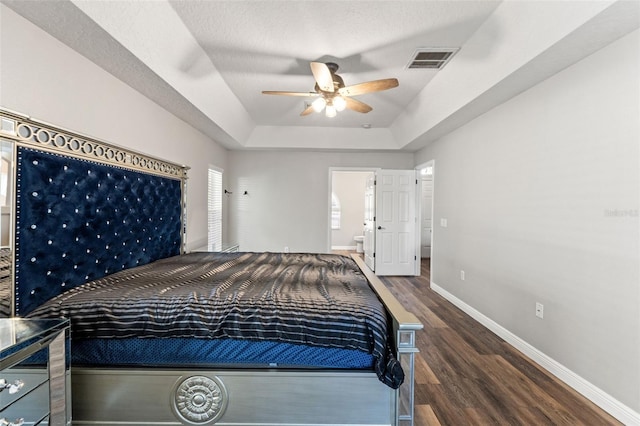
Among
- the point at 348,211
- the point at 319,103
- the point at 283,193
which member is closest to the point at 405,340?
the point at 319,103

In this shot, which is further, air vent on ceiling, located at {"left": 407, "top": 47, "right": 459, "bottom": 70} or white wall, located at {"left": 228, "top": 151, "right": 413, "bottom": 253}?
white wall, located at {"left": 228, "top": 151, "right": 413, "bottom": 253}

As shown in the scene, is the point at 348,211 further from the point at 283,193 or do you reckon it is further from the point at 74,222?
the point at 74,222

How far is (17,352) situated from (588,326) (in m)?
3.20

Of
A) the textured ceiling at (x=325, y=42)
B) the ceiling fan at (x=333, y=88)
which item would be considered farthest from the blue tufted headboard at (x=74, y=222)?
the ceiling fan at (x=333, y=88)

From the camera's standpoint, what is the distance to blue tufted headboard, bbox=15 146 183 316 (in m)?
1.60

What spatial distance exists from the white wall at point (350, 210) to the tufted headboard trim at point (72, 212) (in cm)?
602

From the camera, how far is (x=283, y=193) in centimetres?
571

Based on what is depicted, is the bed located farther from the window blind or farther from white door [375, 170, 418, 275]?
white door [375, 170, 418, 275]

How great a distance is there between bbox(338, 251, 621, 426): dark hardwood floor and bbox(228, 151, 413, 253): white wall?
324 centimetres

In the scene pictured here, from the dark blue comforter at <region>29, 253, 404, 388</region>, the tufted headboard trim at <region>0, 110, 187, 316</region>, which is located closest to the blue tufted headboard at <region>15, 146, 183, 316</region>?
the tufted headboard trim at <region>0, 110, 187, 316</region>

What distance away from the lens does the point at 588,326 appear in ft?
6.78

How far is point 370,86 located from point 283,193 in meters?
3.39

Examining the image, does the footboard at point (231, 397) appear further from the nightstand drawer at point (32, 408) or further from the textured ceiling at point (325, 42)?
the textured ceiling at point (325, 42)

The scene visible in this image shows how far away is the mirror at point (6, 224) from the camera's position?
1.48 meters
